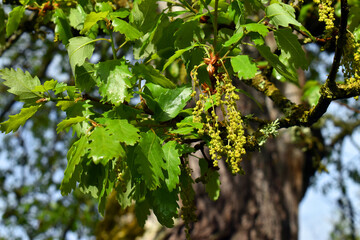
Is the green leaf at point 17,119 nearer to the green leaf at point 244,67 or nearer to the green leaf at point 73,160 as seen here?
the green leaf at point 73,160

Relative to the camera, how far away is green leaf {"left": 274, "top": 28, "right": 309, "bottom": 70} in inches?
65.0

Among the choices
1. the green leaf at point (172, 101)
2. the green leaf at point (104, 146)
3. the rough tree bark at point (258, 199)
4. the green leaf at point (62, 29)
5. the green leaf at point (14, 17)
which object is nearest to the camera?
the green leaf at point (104, 146)

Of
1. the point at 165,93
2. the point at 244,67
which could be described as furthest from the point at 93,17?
the point at 244,67

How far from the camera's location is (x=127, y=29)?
1619 millimetres

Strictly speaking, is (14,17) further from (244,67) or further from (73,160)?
(244,67)

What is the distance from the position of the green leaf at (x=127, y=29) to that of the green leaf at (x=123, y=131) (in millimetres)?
370

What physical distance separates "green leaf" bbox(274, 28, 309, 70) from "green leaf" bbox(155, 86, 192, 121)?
0.43m

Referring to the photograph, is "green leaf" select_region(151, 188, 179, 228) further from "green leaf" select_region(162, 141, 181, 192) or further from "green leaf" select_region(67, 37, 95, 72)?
"green leaf" select_region(67, 37, 95, 72)

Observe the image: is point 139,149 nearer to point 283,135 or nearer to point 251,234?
point 251,234

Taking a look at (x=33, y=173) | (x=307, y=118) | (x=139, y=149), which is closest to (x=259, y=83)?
(x=307, y=118)

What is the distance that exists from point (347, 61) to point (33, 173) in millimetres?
8026

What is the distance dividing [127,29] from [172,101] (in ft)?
1.15

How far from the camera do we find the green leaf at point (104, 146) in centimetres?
134

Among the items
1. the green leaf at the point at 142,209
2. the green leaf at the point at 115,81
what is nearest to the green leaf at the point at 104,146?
the green leaf at the point at 115,81
